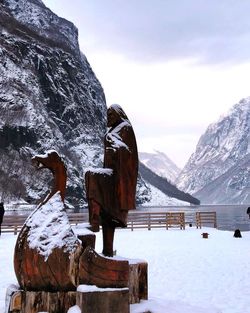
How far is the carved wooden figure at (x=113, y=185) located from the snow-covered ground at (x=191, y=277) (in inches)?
48.7

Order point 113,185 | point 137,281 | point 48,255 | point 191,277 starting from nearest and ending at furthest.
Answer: point 48,255 < point 113,185 < point 137,281 < point 191,277

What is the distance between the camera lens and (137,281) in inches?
278

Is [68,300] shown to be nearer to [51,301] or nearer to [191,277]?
[51,301]

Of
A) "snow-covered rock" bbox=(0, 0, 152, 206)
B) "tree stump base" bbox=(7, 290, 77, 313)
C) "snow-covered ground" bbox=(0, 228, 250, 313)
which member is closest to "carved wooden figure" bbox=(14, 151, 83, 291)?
"tree stump base" bbox=(7, 290, 77, 313)

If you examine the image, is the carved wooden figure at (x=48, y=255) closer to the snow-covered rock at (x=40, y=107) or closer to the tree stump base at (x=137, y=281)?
the tree stump base at (x=137, y=281)

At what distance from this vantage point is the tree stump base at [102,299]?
19.2 ft

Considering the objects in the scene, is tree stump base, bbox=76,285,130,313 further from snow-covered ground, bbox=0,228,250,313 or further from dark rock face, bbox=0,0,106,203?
dark rock face, bbox=0,0,106,203

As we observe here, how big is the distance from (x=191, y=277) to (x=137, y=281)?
590cm

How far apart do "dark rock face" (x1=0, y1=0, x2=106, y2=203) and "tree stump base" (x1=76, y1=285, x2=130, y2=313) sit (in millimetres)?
85354

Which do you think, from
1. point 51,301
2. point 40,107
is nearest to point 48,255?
point 51,301

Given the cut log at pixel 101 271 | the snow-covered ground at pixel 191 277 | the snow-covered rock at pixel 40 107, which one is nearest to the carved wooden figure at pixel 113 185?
the cut log at pixel 101 271

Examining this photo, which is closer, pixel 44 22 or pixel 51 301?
pixel 51 301

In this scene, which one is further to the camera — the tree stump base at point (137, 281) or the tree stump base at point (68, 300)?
the tree stump base at point (137, 281)

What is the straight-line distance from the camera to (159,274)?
1295 cm
